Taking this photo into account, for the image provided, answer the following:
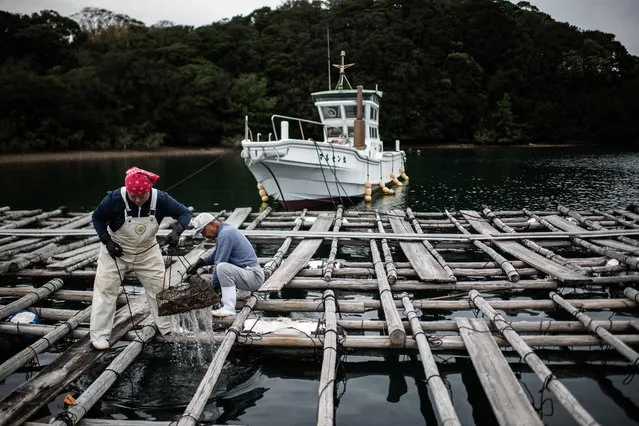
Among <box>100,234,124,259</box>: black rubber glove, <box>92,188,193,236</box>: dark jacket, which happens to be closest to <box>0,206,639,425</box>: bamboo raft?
<box>100,234,124,259</box>: black rubber glove

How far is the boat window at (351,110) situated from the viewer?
20945 mm

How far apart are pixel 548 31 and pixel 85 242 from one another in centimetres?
7252

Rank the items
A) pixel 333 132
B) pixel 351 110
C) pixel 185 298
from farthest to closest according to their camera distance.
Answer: pixel 333 132, pixel 351 110, pixel 185 298

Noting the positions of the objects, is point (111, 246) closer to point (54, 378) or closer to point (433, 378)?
point (54, 378)

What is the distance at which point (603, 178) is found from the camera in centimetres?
2808

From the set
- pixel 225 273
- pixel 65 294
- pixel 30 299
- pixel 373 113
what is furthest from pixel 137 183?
pixel 373 113

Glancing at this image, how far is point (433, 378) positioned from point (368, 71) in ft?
193

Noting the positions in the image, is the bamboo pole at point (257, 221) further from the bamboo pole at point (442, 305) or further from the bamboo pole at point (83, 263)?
the bamboo pole at point (442, 305)

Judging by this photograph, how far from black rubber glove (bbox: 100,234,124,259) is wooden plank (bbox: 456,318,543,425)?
A: 4.16 metres

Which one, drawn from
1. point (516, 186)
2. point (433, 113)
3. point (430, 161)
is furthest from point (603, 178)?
point (433, 113)

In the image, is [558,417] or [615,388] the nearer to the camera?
[558,417]

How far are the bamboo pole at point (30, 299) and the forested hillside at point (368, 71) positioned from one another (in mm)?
45236

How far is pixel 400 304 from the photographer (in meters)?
6.65

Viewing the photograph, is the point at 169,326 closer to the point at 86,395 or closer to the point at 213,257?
the point at 213,257
